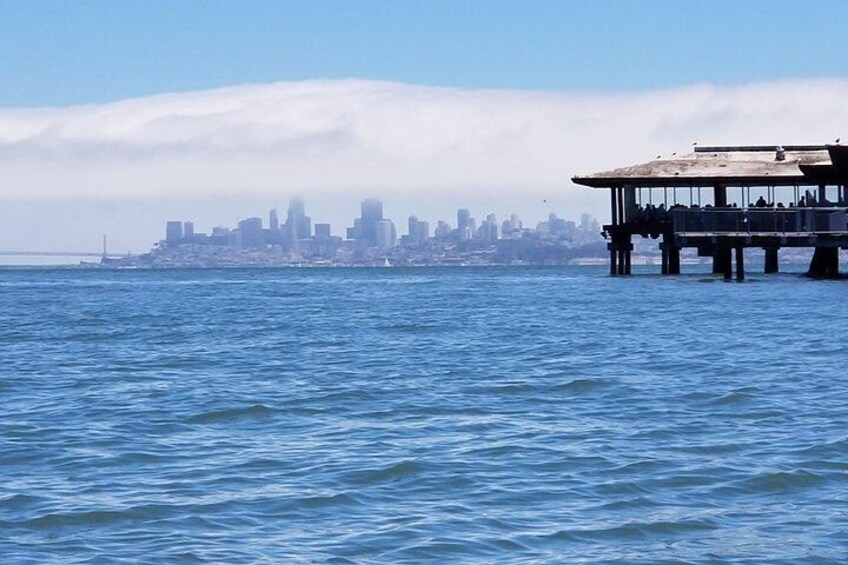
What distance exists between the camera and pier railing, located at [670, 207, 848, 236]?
56.7 m

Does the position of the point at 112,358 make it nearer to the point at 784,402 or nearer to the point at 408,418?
the point at 408,418

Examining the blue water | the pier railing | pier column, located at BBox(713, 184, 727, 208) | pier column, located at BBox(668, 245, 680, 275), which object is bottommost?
the blue water

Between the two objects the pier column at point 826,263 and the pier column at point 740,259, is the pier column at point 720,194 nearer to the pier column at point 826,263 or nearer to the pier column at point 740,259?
the pier column at point 826,263

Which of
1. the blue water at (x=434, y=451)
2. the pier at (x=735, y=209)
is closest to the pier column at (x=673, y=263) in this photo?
the pier at (x=735, y=209)

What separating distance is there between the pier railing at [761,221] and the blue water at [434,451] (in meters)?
23.8

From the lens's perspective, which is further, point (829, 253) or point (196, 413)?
point (829, 253)

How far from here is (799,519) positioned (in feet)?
40.3

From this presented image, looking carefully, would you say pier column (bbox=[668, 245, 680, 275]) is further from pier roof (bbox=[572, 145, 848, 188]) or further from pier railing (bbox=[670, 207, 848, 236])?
pier railing (bbox=[670, 207, 848, 236])

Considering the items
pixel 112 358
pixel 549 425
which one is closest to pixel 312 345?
pixel 112 358

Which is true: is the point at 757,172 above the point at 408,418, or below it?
above

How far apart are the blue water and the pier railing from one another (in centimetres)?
2382

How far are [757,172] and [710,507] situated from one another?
57.5 metres

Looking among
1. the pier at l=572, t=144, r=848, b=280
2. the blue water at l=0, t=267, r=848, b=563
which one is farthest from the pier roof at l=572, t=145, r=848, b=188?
the blue water at l=0, t=267, r=848, b=563

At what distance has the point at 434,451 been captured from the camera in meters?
15.8
